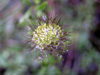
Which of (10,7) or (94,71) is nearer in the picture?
(94,71)

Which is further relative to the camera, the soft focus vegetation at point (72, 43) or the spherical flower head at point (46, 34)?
the soft focus vegetation at point (72, 43)

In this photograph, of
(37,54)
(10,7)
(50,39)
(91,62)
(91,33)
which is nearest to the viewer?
(50,39)

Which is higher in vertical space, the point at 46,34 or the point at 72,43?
the point at 72,43

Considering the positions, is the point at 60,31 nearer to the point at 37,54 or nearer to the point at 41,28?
the point at 41,28

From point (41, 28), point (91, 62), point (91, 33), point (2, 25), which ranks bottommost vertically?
point (41, 28)

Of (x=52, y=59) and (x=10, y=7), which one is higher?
(x=10, y=7)

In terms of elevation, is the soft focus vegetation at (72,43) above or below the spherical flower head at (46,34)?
above

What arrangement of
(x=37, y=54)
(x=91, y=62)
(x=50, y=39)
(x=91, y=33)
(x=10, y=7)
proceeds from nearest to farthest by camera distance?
1. (x=50, y=39)
2. (x=37, y=54)
3. (x=91, y=62)
4. (x=91, y=33)
5. (x=10, y=7)

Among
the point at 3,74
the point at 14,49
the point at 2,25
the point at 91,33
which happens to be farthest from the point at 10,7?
the point at 91,33

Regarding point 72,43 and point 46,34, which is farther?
point 72,43
